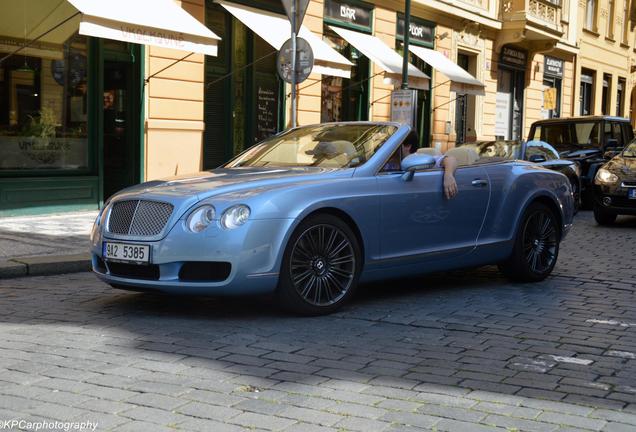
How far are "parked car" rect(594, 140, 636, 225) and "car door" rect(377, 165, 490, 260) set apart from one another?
707 centimetres

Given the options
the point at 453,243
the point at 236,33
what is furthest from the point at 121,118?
the point at 453,243

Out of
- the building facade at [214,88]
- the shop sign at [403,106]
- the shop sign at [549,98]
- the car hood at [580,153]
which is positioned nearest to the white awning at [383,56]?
the building facade at [214,88]

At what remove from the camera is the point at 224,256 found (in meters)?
5.64

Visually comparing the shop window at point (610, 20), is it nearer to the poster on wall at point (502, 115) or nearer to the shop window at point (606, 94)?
the shop window at point (606, 94)

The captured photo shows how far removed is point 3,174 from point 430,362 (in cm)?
915

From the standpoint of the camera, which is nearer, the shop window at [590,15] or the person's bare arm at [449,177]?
the person's bare arm at [449,177]

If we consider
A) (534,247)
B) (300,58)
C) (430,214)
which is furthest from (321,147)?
(300,58)

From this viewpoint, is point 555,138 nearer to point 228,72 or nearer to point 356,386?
point 228,72

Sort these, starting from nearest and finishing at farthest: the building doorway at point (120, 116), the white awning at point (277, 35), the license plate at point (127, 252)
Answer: the license plate at point (127, 252), the building doorway at point (120, 116), the white awning at point (277, 35)

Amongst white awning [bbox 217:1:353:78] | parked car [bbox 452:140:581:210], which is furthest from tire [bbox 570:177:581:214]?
white awning [bbox 217:1:353:78]

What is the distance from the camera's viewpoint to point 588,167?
691 inches

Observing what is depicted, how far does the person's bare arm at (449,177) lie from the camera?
278 inches

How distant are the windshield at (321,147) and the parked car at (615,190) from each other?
784cm

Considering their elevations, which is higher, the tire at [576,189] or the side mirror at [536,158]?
the side mirror at [536,158]
